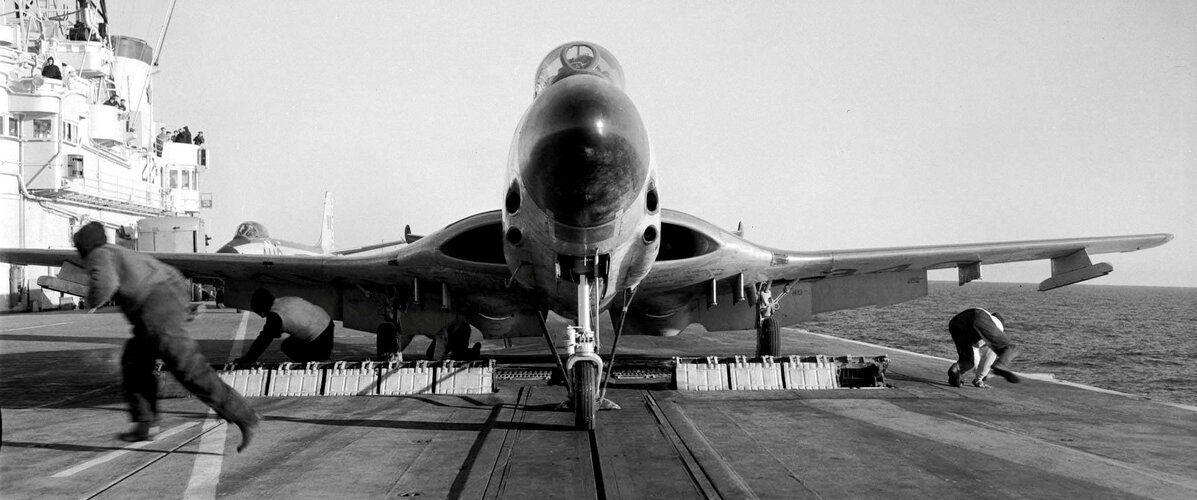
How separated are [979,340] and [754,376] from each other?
142 inches

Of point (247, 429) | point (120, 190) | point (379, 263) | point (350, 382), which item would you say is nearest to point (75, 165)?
point (120, 190)

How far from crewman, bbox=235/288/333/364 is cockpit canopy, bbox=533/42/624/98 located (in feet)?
18.5

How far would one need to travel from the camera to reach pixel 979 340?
10992mm

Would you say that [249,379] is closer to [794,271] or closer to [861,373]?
[794,271]

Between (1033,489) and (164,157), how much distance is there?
68.6 meters

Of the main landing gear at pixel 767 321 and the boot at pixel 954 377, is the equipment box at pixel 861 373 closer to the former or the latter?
the boot at pixel 954 377

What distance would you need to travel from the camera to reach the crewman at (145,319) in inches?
191

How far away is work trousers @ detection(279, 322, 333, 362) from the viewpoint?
11914 mm

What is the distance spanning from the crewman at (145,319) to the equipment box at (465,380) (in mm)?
4916

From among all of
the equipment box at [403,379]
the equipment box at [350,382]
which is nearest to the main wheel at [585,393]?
the equipment box at [403,379]

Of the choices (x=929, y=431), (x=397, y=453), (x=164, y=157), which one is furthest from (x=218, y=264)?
(x=164, y=157)

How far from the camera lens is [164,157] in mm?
60281

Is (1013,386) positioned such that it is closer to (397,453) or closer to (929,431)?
(929,431)

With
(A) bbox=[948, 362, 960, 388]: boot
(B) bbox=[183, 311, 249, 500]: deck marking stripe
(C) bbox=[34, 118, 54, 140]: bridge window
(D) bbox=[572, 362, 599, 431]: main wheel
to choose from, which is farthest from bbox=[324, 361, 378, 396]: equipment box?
(C) bbox=[34, 118, 54, 140]: bridge window
